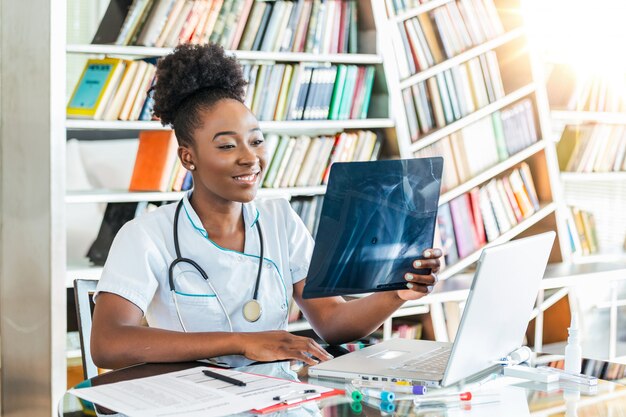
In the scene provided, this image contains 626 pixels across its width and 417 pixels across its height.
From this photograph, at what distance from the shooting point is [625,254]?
4512 millimetres

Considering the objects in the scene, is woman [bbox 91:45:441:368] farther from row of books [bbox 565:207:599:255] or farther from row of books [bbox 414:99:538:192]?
row of books [bbox 565:207:599:255]

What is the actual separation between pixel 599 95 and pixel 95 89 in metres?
2.47

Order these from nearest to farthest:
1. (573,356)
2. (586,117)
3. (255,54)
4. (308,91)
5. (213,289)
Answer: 1. (573,356)
2. (213,289)
3. (255,54)
4. (308,91)
5. (586,117)

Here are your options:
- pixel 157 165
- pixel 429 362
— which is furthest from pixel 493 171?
pixel 429 362

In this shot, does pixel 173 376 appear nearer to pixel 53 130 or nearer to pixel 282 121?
pixel 53 130

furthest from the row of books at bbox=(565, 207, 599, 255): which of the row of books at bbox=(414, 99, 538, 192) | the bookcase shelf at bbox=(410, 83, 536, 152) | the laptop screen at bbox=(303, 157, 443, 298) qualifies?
the laptop screen at bbox=(303, 157, 443, 298)

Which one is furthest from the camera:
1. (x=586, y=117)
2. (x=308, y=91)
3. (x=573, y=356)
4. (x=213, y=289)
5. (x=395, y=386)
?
(x=586, y=117)

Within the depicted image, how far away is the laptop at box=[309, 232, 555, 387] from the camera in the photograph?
1368 mm

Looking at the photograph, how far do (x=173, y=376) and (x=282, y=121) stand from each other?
206 centimetres

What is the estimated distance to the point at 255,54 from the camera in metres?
3.34

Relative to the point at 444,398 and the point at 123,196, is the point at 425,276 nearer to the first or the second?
the point at 444,398

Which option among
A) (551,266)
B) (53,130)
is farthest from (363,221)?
(551,266)

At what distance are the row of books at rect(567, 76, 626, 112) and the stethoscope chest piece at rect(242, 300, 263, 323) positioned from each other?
2861 mm

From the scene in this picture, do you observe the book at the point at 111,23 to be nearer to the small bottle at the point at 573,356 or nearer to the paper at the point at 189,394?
the paper at the point at 189,394
